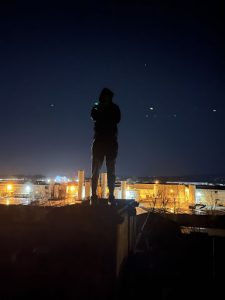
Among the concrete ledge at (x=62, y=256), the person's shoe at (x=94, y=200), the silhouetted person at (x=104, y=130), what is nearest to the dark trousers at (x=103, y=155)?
the silhouetted person at (x=104, y=130)

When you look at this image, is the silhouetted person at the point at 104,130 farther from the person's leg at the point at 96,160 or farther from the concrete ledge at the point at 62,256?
the concrete ledge at the point at 62,256

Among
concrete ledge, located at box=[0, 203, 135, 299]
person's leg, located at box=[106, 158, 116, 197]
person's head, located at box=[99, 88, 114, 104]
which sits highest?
person's head, located at box=[99, 88, 114, 104]

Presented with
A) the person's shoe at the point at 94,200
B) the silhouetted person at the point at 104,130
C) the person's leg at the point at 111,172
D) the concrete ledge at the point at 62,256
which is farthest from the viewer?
the person's leg at the point at 111,172

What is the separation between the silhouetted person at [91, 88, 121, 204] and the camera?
19.0ft

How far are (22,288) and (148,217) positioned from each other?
6.20 metres

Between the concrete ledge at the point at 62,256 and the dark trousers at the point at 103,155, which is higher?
the dark trousers at the point at 103,155

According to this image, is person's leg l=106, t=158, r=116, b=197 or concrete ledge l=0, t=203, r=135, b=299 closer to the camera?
concrete ledge l=0, t=203, r=135, b=299

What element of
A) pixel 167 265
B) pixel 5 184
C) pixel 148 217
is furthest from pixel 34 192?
pixel 167 265

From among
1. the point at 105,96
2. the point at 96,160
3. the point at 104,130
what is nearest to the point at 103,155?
the point at 96,160

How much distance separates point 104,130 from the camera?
5789 millimetres

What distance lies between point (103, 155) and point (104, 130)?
0.60 meters

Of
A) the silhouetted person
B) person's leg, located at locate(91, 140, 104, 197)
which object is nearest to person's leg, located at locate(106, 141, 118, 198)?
the silhouetted person

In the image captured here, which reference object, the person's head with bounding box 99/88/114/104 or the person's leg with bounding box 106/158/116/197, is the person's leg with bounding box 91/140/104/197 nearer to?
the person's leg with bounding box 106/158/116/197

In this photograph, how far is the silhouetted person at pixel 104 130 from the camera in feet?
19.0
